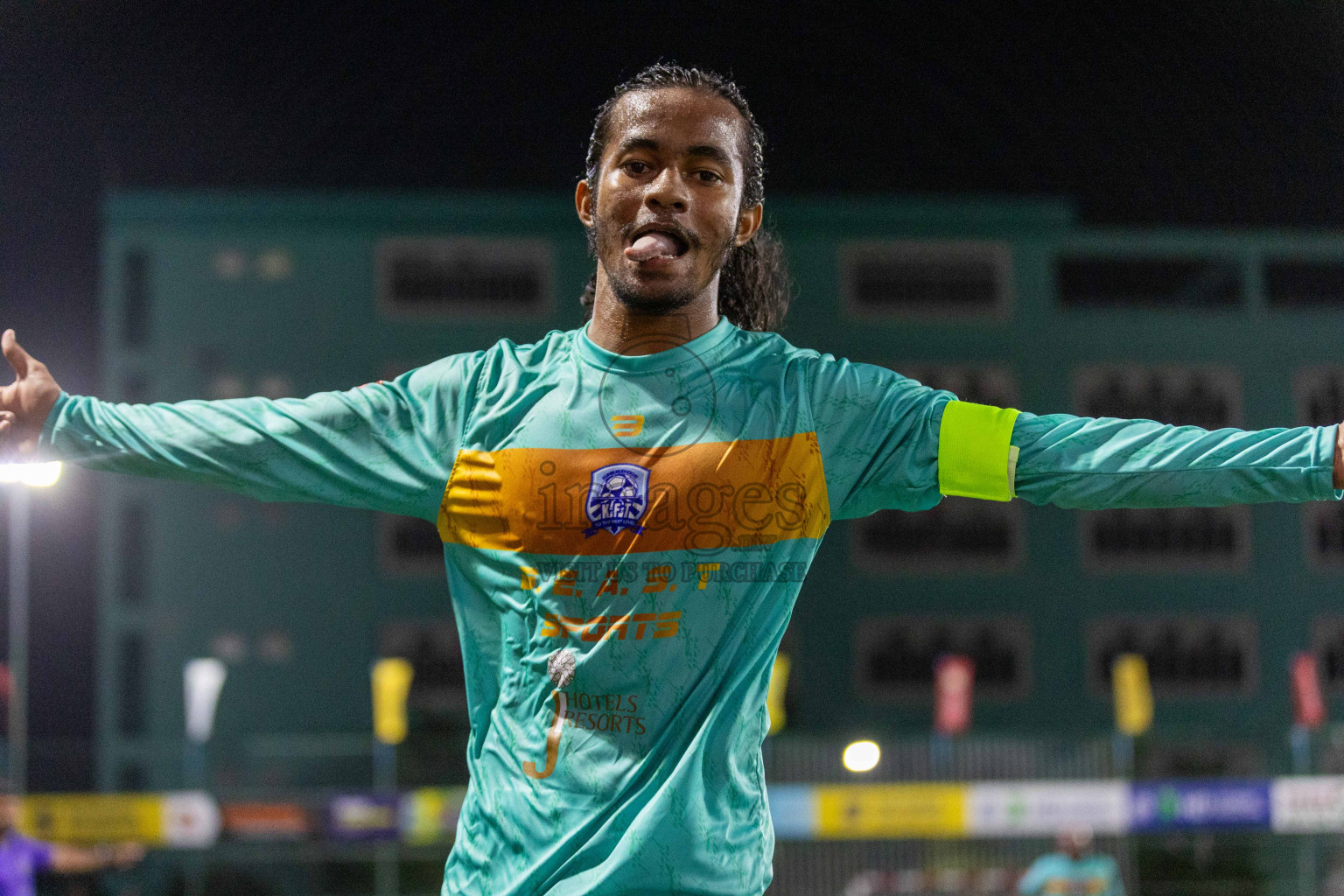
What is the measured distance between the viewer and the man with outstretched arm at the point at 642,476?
1.55 meters

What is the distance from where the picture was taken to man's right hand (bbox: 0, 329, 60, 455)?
1.65 meters

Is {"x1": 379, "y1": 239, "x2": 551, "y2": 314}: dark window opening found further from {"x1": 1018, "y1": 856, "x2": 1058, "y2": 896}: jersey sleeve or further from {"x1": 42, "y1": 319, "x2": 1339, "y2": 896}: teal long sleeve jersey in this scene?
{"x1": 42, "y1": 319, "x2": 1339, "y2": 896}: teal long sleeve jersey

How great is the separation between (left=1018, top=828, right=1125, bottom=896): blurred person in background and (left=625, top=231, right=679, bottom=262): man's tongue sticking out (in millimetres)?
8764

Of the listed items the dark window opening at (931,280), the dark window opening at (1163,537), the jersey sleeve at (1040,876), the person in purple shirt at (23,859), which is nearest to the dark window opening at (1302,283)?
the dark window opening at (1163,537)

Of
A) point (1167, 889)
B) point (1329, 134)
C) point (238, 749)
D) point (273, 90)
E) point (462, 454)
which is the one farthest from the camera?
point (238, 749)

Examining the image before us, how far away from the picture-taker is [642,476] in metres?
1.61

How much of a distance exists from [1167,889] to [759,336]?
1080 centimetres

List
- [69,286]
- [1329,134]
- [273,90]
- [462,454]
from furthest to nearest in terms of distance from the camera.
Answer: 1. [273,90]
2. [69,286]
3. [1329,134]
4. [462,454]

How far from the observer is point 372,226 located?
21469 mm

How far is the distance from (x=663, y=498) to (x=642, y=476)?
0.12 feet

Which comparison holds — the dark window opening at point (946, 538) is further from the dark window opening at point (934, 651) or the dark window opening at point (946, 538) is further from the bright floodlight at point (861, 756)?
the bright floodlight at point (861, 756)

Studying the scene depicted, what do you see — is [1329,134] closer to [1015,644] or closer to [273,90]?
[273,90]

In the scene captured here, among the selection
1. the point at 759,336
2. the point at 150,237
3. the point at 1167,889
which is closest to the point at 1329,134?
the point at 759,336

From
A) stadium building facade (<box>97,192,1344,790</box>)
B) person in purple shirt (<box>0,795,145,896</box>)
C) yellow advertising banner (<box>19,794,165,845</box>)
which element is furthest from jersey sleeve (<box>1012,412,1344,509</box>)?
stadium building facade (<box>97,192,1344,790</box>)
